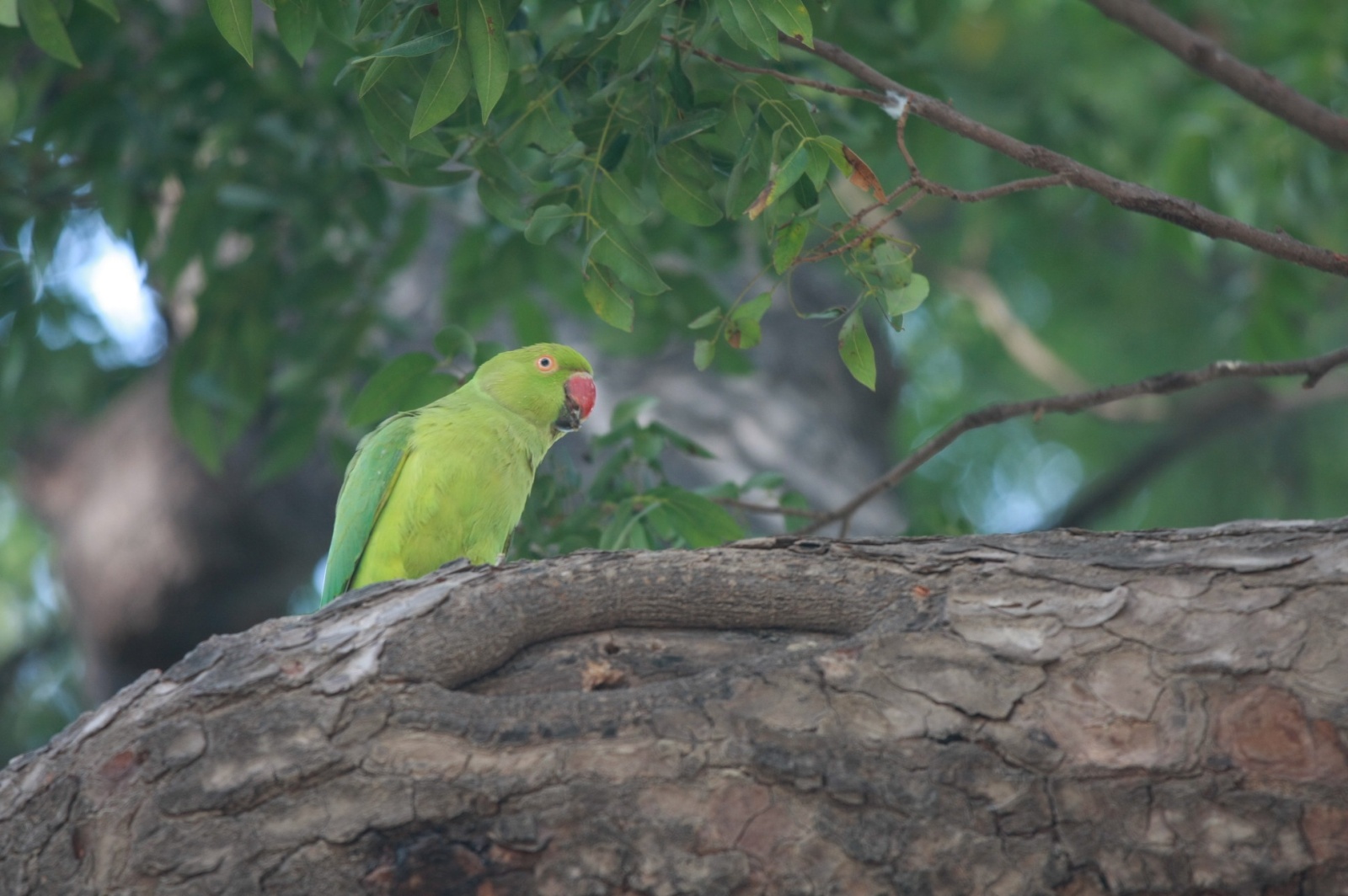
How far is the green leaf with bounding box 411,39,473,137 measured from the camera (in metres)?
2.74

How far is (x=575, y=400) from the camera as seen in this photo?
462 cm

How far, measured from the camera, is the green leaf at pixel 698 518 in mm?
3734

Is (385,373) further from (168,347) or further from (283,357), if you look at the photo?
(168,347)

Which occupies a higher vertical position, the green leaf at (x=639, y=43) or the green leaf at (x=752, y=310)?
the green leaf at (x=639, y=43)

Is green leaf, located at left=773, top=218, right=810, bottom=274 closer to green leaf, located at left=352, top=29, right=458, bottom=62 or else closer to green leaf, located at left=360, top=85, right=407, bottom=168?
green leaf, located at left=352, top=29, right=458, bottom=62

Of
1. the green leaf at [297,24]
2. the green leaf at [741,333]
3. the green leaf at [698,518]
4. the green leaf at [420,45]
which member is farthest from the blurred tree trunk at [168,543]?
the green leaf at [420,45]

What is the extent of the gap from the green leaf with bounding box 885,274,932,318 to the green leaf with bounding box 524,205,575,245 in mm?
879

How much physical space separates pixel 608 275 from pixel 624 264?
94mm

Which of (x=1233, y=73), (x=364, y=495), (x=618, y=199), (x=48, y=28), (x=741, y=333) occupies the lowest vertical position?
(x=364, y=495)

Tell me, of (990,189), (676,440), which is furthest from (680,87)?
(676,440)

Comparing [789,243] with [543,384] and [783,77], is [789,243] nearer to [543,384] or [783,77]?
[783,77]

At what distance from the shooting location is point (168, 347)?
26.0 feet

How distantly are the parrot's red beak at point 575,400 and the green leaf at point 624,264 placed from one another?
5.18ft

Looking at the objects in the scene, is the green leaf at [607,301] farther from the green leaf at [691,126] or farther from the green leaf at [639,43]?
the green leaf at [639,43]
